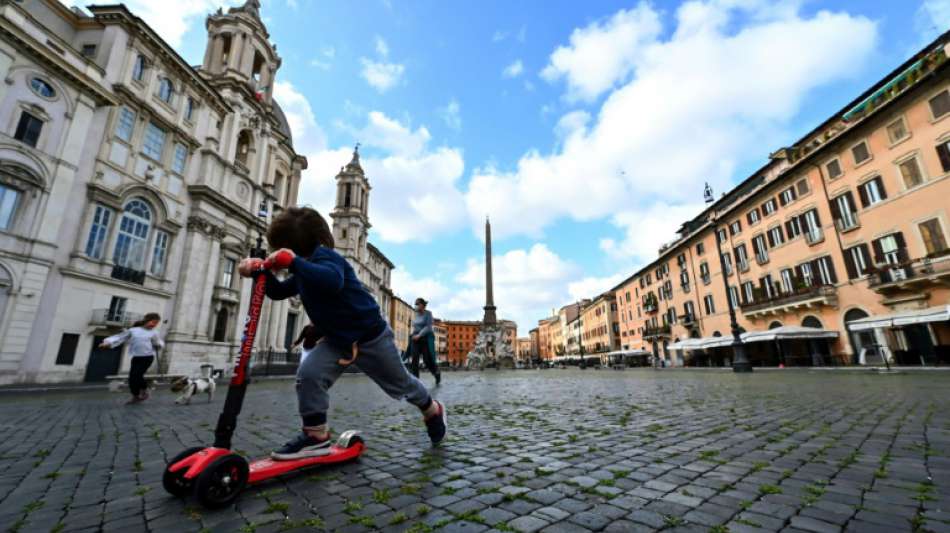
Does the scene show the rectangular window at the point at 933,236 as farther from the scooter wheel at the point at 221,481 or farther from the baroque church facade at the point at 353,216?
the baroque church facade at the point at 353,216

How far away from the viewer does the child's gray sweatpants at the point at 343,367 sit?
9.34 ft

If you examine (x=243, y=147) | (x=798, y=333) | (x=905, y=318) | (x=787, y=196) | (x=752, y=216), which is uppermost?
(x=243, y=147)

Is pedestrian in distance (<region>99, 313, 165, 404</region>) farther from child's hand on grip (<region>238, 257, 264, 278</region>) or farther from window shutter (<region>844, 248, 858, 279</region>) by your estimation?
window shutter (<region>844, 248, 858, 279</region>)

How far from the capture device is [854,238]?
20.5m

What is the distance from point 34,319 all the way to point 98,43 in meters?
14.1

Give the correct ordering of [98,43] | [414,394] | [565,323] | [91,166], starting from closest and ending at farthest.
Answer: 1. [414,394]
2. [91,166]
3. [98,43]
4. [565,323]

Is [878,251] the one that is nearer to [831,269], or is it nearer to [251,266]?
[831,269]

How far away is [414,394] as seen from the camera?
325 cm

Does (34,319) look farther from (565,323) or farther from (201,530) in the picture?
(565,323)

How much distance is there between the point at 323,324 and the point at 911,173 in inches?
1058

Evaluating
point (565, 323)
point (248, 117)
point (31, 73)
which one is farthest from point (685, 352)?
point (565, 323)

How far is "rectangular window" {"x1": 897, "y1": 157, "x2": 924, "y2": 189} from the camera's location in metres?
17.8

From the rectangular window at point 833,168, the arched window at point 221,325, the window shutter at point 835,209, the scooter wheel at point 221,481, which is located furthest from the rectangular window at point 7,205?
the rectangular window at point 833,168

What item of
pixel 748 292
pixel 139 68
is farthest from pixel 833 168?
pixel 139 68
